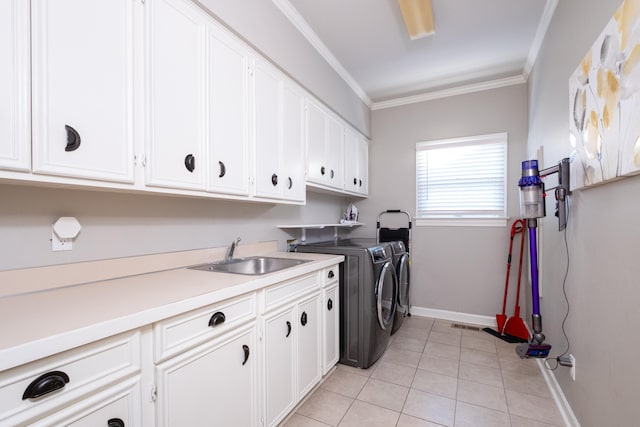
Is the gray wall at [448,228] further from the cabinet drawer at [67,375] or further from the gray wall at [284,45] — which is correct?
the cabinet drawer at [67,375]

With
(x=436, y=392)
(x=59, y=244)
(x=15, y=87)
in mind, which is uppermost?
(x=15, y=87)

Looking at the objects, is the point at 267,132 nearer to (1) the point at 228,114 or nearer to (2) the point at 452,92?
(1) the point at 228,114

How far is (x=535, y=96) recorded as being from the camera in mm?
2744

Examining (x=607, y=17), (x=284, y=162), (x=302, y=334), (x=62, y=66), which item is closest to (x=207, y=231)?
(x=284, y=162)

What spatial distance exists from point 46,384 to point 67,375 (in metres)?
0.05

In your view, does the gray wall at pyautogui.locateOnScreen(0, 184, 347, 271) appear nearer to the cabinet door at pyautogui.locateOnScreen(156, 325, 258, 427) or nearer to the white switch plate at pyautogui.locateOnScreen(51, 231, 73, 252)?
the white switch plate at pyautogui.locateOnScreen(51, 231, 73, 252)

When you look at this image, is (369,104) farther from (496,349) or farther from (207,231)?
(496,349)

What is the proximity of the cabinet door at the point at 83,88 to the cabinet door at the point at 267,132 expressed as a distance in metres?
0.81

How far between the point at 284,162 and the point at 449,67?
2.23 meters

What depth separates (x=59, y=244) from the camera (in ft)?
3.98

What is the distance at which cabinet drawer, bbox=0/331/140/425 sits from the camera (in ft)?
2.20

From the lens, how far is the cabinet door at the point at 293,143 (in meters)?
2.19

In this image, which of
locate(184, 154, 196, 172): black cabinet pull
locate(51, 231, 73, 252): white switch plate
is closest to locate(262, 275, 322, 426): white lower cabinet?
locate(184, 154, 196, 172): black cabinet pull

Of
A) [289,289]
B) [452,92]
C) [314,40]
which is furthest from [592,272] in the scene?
[452,92]
